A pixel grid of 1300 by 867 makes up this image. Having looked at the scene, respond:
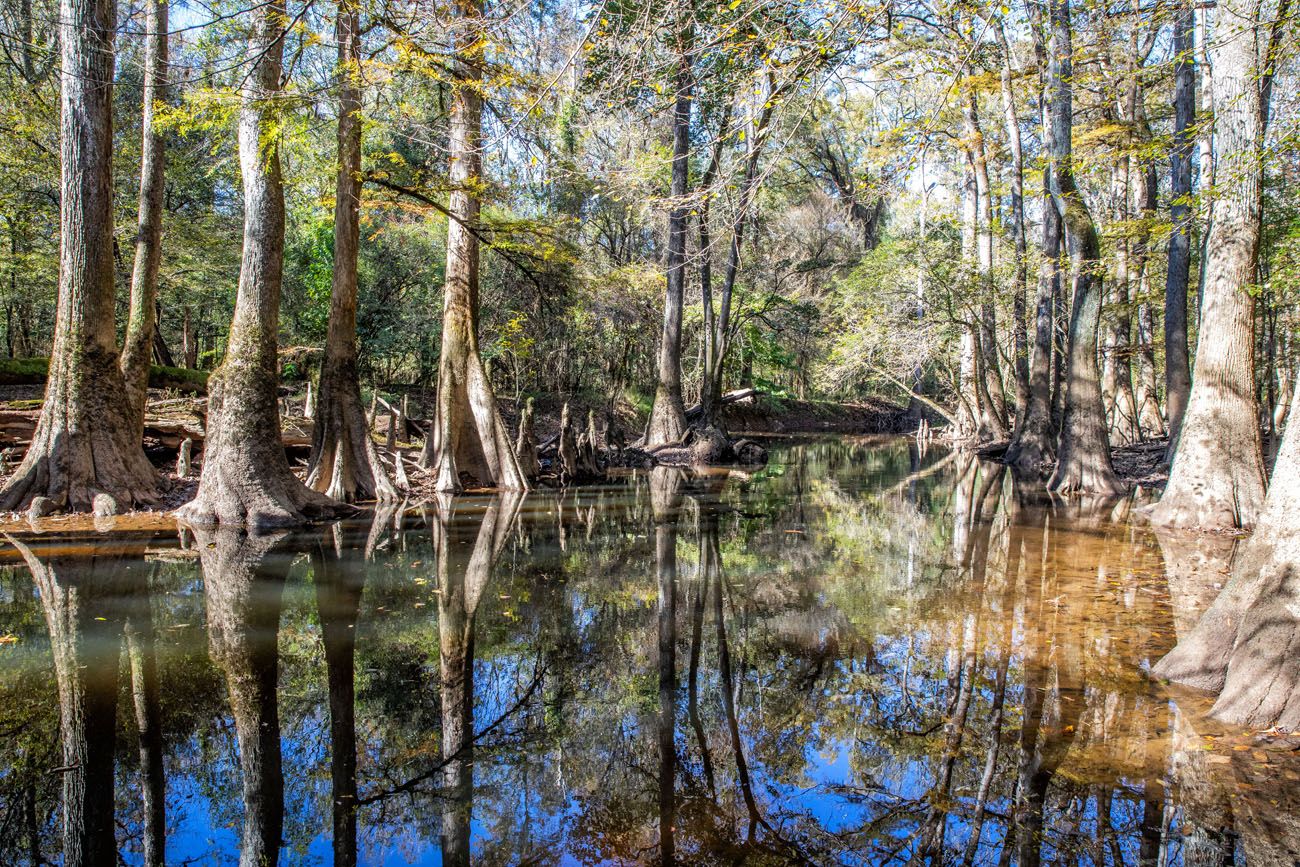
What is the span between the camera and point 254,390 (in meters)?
10.1

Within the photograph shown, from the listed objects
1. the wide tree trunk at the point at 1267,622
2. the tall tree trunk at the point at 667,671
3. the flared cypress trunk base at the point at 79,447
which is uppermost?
the flared cypress trunk base at the point at 79,447

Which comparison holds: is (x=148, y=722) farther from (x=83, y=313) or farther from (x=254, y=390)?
(x=83, y=313)

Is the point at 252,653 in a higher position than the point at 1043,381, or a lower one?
lower

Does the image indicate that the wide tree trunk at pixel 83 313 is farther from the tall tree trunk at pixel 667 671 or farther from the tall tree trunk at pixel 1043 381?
the tall tree trunk at pixel 1043 381

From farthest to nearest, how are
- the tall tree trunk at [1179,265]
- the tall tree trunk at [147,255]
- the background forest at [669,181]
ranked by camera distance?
the tall tree trunk at [1179,265] < the tall tree trunk at [147,255] < the background forest at [669,181]

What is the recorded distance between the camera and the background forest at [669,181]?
19.3ft

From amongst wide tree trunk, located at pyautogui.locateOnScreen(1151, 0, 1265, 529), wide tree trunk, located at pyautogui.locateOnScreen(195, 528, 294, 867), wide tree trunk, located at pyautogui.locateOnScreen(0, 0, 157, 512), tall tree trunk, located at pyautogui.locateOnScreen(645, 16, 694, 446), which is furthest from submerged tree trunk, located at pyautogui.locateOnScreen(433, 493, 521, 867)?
tall tree trunk, located at pyautogui.locateOnScreen(645, 16, 694, 446)

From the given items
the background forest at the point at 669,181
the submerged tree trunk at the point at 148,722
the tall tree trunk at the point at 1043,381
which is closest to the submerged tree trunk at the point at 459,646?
the submerged tree trunk at the point at 148,722

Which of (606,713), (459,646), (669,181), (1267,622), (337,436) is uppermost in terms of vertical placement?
(669,181)

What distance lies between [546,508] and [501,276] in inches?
393

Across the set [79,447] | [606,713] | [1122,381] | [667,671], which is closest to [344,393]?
[79,447]

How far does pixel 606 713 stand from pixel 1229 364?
9.49 metres

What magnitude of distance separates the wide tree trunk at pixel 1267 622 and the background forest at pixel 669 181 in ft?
10.3

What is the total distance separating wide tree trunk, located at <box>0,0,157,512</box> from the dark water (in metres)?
1.88
